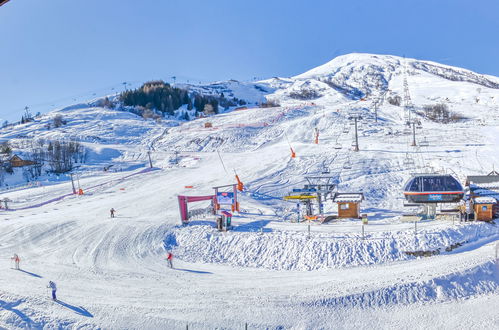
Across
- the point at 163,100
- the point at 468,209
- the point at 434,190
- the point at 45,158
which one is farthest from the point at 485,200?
the point at 163,100

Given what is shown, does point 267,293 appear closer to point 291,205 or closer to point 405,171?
point 291,205

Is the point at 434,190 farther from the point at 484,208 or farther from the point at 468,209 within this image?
the point at 484,208

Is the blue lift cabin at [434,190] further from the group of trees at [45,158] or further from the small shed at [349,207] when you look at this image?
the group of trees at [45,158]

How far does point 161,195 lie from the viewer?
127ft

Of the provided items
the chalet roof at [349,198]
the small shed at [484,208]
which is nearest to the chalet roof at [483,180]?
the small shed at [484,208]

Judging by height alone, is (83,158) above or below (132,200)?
above

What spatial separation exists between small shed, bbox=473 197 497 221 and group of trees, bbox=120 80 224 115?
10789 cm

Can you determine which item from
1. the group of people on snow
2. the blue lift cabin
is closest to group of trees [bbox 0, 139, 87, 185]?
the group of people on snow

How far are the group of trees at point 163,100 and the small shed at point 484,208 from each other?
10789 centimetres

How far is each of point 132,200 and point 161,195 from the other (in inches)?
119


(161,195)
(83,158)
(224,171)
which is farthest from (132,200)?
(83,158)

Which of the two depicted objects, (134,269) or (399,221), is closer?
(134,269)

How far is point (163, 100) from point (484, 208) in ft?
401

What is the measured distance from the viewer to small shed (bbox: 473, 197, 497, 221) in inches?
944
